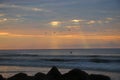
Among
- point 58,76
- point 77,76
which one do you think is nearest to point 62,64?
point 58,76

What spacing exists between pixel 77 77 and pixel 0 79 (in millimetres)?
4077

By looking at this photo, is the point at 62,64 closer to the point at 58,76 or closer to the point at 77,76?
the point at 58,76

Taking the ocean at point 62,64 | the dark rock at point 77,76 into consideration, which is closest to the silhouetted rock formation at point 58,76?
the dark rock at point 77,76

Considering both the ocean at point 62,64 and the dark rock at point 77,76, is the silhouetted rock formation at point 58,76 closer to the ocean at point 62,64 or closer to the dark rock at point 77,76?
the dark rock at point 77,76

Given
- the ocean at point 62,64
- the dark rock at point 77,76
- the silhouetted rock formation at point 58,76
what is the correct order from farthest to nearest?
the ocean at point 62,64 < the dark rock at point 77,76 < the silhouetted rock formation at point 58,76

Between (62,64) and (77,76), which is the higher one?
(77,76)

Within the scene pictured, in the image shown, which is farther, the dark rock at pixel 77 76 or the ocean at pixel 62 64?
the ocean at pixel 62 64

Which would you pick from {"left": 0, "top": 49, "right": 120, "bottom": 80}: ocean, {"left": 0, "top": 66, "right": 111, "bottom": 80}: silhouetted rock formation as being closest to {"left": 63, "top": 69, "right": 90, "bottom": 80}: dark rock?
{"left": 0, "top": 66, "right": 111, "bottom": 80}: silhouetted rock formation

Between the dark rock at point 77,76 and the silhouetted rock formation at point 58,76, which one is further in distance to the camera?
the dark rock at point 77,76

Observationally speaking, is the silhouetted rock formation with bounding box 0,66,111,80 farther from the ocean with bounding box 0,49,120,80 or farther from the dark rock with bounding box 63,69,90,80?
the ocean with bounding box 0,49,120,80

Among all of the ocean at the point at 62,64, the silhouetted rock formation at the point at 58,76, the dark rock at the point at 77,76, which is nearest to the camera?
the silhouetted rock formation at the point at 58,76

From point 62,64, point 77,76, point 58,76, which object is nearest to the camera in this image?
point 77,76

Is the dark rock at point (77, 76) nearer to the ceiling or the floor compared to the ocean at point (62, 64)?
nearer to the ceiling

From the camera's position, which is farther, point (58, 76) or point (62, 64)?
point (62, 64)
